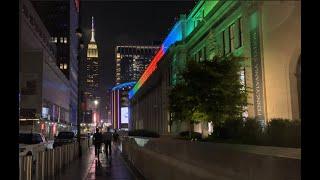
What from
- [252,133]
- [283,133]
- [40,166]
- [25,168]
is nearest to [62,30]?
[40,166]

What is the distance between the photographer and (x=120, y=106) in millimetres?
112562

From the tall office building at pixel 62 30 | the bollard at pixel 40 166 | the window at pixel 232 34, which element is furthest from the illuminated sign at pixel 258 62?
the tall office building at pixel 62 30

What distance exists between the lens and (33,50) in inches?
2746

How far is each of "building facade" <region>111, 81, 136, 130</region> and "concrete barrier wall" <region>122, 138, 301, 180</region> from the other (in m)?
97.2

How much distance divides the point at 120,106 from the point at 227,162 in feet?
352

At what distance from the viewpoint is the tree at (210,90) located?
73.2ft

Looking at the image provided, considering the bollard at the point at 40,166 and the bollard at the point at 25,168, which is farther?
the bollard at the point at 40,166

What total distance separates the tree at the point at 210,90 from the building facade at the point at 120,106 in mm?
81625

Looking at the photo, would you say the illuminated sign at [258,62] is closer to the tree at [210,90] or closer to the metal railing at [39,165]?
the metal railing at [39,165]

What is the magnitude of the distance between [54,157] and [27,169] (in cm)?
701

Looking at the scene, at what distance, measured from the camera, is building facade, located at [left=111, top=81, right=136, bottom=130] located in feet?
365

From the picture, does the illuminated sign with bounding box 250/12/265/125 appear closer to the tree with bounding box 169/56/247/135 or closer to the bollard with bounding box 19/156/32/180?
the bollard with bounding box 19/156/32/180
